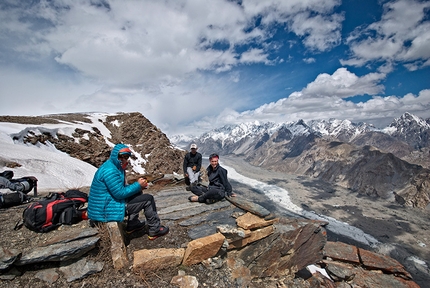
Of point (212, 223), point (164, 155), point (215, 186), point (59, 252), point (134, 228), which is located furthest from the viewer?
point (164, 155)

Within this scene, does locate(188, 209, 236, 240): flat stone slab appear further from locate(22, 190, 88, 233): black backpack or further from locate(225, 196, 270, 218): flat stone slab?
locate(22, 190, 88, 233): black backpack

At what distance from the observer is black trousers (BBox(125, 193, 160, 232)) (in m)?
5.43

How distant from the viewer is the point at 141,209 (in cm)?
552

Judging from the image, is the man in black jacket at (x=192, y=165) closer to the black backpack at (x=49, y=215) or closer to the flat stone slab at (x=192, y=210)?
the flat stone slab at (x=192, y=210)

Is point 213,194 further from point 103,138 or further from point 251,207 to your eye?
point 103,138

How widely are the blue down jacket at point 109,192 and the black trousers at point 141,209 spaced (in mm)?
297

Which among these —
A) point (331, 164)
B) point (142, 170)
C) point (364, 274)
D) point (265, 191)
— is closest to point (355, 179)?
point (331, 164)

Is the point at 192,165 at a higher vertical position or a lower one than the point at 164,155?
lower

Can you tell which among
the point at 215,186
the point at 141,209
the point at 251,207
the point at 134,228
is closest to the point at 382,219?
the point at 251,207

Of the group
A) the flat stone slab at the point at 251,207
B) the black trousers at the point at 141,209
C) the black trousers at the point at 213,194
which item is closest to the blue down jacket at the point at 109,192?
the black trousers at the point at 141,209

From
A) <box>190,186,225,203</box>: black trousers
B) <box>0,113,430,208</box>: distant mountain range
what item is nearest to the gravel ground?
<box>0,113,430,208</box>: distant mountain range

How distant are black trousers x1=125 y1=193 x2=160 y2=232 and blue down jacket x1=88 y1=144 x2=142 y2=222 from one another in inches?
11.7

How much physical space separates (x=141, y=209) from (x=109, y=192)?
1009 mm

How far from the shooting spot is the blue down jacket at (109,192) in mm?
4809
